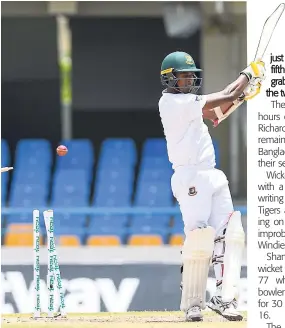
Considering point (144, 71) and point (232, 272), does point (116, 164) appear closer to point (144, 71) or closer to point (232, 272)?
point (144, 71)

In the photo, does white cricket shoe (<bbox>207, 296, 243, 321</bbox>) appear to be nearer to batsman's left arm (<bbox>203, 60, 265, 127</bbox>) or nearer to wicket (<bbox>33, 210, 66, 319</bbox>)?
wicket (<bbox>33, 210, 66, 319</bbox>)

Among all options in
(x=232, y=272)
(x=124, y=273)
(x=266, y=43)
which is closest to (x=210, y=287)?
(x=124, y=273)

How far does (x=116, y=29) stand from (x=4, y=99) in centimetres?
159

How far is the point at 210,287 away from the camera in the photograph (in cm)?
664

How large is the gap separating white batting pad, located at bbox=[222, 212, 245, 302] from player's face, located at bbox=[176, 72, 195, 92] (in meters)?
0.71

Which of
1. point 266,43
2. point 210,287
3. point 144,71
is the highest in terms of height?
point 144,71

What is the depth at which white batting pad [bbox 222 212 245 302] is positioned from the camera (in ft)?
16.1

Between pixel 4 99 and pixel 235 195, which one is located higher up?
pixel 4 99

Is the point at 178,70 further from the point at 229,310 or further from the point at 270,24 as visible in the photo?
the point at 229,310

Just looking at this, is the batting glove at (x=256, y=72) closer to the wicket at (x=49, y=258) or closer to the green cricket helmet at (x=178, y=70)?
the green cricket helmet at (x=178, y=70)

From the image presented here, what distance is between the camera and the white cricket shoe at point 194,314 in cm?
495

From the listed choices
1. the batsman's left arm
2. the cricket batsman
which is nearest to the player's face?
the cricket batsman

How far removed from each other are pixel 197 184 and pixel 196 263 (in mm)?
410

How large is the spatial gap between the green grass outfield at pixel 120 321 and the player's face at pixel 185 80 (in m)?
1.21
